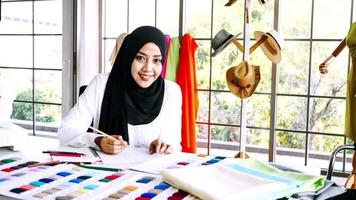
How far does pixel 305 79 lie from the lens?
352 cm

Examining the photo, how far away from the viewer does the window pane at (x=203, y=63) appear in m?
3.78

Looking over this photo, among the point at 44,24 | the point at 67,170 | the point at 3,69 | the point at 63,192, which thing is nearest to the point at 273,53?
the point at 67,170

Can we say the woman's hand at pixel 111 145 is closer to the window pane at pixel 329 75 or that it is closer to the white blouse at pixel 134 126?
the white blouse at pixel 134 126

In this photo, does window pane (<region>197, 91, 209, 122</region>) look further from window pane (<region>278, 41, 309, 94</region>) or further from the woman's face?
the woman's face

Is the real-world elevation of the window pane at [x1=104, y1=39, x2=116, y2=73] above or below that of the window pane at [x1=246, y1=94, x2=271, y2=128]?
above

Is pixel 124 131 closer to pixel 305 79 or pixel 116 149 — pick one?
pixel 116 149

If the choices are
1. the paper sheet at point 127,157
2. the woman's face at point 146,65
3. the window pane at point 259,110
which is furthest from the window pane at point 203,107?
the paper sheet at point 127,157

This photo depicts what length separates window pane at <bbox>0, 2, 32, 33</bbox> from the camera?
4.34m

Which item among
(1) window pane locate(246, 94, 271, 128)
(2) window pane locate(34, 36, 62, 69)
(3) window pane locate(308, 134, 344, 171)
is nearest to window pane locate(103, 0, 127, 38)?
(2) window pane locate(34, 36, 62, 69)

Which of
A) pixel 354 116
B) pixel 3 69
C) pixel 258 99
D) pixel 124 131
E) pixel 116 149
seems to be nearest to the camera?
pixel 116 149

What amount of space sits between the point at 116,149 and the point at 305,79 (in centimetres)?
236

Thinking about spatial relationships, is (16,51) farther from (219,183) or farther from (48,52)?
(219,183)

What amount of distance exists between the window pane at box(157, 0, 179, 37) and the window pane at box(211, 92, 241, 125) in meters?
0.70

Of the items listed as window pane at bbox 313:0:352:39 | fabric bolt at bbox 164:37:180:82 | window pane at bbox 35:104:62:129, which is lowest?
window pane at bbox 35:104:62:129
